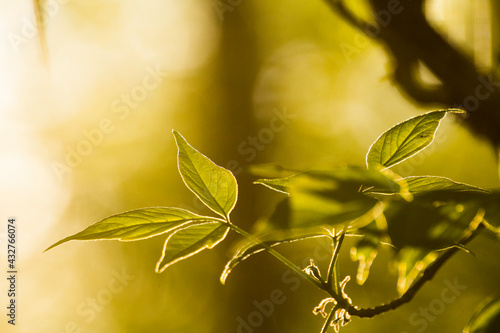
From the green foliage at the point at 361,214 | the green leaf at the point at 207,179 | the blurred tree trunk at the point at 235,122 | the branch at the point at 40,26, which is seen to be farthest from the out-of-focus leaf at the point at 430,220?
the blurred tree trunk at the point at 235,122

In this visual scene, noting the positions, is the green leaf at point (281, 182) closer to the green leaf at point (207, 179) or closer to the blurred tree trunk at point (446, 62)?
the green leaf at point (207, 179)

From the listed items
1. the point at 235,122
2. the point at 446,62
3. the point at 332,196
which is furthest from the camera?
the point at 235,122

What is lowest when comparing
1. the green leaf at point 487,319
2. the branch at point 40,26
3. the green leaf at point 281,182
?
the green leaf at point 487,319

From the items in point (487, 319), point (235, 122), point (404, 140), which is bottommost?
point (487, 319)

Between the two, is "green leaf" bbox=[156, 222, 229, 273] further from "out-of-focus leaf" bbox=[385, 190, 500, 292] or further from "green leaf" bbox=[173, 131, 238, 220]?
"out-of-focus leaf" bbox=[385, 190, 500, 292]

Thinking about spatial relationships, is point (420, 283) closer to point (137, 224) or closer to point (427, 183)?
point (427, 183)

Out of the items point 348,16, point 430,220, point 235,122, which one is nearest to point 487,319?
point 430,220
